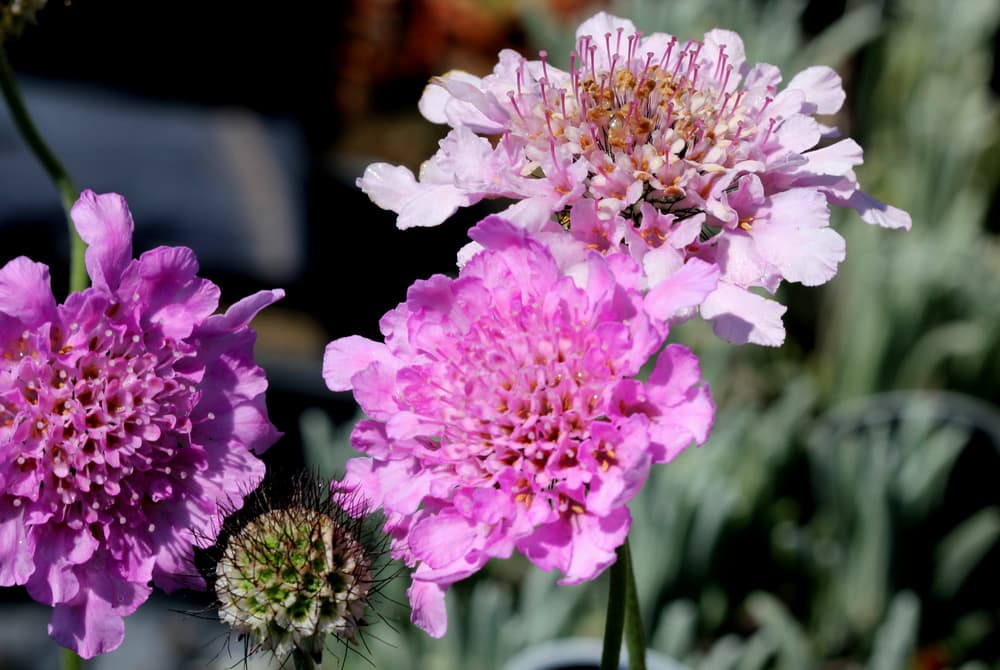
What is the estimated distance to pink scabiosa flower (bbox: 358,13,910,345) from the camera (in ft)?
2.39

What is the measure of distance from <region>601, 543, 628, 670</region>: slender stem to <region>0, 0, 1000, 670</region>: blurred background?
11.6 inches

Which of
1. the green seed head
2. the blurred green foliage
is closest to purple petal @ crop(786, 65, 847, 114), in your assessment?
the green seed head

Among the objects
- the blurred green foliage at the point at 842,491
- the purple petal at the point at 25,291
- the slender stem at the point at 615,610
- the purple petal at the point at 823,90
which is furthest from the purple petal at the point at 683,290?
the blurred green foliage at the point at 842,491

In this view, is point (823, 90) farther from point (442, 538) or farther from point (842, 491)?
point (842, 491)

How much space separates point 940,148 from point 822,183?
1.82m

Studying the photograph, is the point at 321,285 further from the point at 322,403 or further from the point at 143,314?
the point at 143,314

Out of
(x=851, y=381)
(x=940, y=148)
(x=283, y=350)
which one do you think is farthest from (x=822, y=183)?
(x=283, y=350)

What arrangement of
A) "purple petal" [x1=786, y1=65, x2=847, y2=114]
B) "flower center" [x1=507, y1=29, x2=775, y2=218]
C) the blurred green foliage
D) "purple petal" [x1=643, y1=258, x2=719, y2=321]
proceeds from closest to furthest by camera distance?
"purple petal" [x1=643, y1=258, x2=719, y2=321]
"flower center" [x1=507, y1=29, x2=775, y2=218]
"purple petal" [x1=786, y1=65, x2=847, y2=114]
the blurred green foliage

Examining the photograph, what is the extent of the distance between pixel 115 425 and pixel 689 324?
161 centimetres

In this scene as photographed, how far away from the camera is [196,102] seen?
13.0 ft

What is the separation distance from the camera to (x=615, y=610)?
0.69 m

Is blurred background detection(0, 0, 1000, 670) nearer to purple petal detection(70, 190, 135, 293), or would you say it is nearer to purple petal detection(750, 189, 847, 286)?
purple petal detection(70, 190, 135, 293)

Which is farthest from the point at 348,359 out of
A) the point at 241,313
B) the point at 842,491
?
the point at 842,491

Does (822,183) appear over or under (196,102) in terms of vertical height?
over
